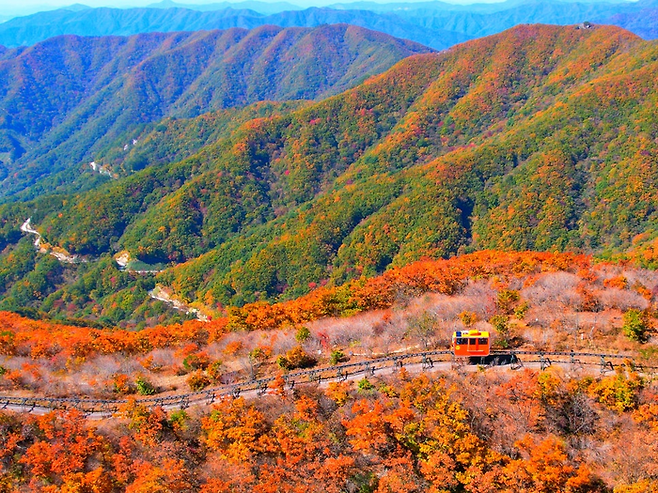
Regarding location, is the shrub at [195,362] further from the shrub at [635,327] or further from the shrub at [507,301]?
the shrub at [635,327]

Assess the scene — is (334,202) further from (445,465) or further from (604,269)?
(445,465)

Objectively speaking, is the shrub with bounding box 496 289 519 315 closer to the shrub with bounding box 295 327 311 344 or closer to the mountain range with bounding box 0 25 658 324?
the shrub with bounding box 295 327 311 344

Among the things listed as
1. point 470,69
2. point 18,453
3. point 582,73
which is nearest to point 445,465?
point 18,453

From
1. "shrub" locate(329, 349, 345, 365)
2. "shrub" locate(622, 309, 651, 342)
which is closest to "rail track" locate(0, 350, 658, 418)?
"shrub" locate(329, 349, 345, 365)

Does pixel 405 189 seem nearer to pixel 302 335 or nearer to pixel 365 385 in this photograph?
pixel 302 335

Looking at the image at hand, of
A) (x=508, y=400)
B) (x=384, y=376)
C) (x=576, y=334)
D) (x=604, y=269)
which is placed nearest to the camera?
(x=508, y=400)

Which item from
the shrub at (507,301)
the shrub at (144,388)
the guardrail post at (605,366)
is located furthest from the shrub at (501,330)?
the shrub at (144,388)
